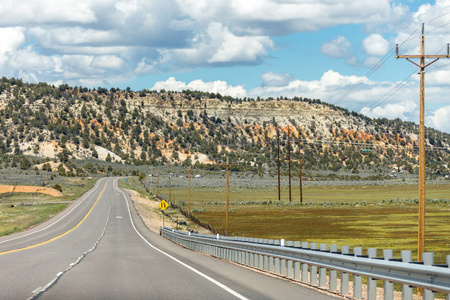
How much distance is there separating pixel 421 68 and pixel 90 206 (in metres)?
88.0

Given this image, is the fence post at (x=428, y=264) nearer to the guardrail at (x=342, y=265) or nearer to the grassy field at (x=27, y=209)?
the guardrail at (x=342, y=265)

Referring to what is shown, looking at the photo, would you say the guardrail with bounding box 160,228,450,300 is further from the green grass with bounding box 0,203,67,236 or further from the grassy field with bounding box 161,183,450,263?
the green grass with bounding box 0,203,67,236

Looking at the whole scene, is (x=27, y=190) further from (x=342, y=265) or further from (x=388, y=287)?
(x=388, y=287)

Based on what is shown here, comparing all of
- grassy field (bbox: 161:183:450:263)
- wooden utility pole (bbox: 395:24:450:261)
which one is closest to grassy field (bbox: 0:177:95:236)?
grassy field (bbox: 161:183:450:263)

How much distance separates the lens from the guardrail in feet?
31.9

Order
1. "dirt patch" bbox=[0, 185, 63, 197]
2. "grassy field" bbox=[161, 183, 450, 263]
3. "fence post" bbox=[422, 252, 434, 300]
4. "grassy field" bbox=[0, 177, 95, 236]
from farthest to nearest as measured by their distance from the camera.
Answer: "dirt patch" bbox=[0, 185, 63, 197] < "grassy field" bbox=[0, 177, 95, 236] < "grassy field" bbox=[161, 183, 450, 263] < "fence post" bbox=[422, 252, 434, 300]

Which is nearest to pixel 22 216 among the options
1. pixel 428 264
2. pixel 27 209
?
pixel 27 209

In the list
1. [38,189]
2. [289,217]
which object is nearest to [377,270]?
[289,217]

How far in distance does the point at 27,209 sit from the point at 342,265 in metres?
93.2

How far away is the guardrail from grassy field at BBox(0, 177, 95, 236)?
43.4m

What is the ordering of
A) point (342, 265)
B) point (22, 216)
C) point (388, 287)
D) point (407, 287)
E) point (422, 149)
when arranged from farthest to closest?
point (22, 216) → point (422, 149) → point (342, 265) → point (388, 287) → point (407, 287)

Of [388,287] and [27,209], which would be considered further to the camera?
[27,209]

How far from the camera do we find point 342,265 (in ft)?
44.5

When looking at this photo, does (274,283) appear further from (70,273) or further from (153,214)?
(153,214)
